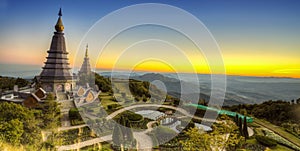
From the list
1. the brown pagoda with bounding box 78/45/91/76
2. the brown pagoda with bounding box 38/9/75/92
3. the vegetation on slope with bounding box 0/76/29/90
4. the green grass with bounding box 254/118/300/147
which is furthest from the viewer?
the brown pagoda with bounding box 78/45/91/76

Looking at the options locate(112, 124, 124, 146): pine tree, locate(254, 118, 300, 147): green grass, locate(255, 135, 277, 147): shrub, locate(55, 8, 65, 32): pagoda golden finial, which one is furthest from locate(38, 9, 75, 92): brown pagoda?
locate(254, 118, 300, 147): green grass

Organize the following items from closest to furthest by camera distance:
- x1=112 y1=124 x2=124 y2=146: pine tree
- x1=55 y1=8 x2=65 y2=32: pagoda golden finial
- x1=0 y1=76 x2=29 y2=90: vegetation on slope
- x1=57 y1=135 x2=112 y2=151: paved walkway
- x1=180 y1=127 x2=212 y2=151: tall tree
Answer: x1=180 y1=127 x2=212 y2=151: tall tree
x1=57 y1=135 x2=112 y2=151: paved walkway
x1=112 y1=124 x2=124 y2=146: pine tree
x1=55 y1=8 x2=65 y2=32: pagoda golden finial
x1=0 y1=76 x2=29 y2=90: vegetation on slope

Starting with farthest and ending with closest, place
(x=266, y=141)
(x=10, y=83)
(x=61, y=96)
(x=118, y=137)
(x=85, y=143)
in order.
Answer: (x=10, y=83)
(x=61, y=96)
(x=266, y=141)
(x=85, y=143)
(x=118, y=137)

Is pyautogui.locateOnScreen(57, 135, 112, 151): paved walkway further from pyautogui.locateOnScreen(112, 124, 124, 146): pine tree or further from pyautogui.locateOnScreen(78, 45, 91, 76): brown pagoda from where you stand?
pyautogui.locateOnScreen(78, 45, 91, 76): brown pagoda

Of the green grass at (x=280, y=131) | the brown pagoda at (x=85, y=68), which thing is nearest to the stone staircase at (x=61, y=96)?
the brown pagoda at (x=85, y=68)

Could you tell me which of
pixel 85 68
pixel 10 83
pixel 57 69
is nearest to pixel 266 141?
pixel 57 69

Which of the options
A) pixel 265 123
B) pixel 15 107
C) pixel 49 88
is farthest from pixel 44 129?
pixel 265 123

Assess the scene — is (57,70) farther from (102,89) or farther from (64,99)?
(102,89)

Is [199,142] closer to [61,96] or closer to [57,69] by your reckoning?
[61,96]
